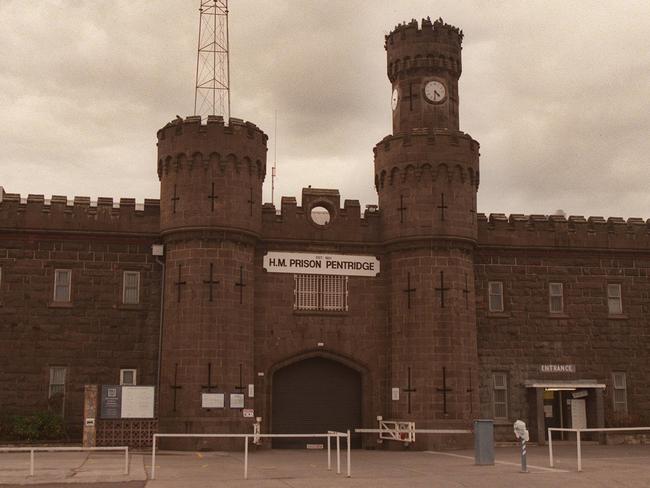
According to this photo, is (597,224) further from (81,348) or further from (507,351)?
(81,348)

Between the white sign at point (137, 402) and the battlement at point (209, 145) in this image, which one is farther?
the battlement at point (209, 145)

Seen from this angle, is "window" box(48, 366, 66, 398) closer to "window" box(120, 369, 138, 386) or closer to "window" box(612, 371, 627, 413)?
"window" box(120, 369, 138, 386)

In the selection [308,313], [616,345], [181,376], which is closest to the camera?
[181,376]

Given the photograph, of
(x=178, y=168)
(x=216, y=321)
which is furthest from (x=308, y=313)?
(x=178, y=168)

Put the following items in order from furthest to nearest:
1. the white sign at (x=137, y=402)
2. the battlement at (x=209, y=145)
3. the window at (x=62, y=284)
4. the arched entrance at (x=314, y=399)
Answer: the arched entrance at (x=314, y=399) < the window at (x=62, y=284) < the battlement at (x=209, y=145) < the white sign at (x=137, y=402)

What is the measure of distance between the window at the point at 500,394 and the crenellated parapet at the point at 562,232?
5179mm

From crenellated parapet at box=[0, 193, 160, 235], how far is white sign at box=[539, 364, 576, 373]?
15.7 meters

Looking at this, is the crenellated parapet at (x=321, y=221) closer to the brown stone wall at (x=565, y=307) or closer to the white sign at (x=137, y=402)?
the brown stone wall at (x=565, y=307)

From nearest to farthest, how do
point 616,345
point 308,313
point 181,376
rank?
point 181,376, point 308,313, point 616,345

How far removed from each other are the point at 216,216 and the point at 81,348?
6.76m

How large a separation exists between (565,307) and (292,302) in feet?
36.3

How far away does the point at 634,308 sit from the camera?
3412cm

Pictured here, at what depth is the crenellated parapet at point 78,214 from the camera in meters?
30.2

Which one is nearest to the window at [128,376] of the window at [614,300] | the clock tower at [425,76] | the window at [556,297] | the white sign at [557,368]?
the clock tower at [425,76]
